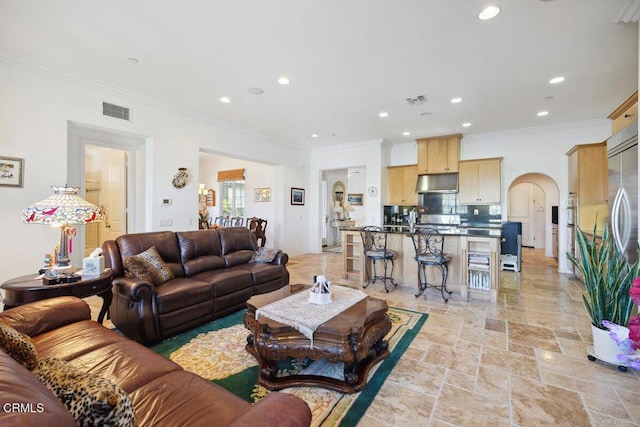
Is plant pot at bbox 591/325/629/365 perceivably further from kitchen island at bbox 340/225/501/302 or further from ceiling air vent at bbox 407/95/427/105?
→ ceiling air vent at bbox 407/95/427/105

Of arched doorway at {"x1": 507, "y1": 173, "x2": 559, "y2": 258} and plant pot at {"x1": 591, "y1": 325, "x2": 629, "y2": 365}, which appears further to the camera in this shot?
arched doorway at {"x1": 507, "y1": 173, "x2": 559, "y2": 258}

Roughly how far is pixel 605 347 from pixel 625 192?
1559mm

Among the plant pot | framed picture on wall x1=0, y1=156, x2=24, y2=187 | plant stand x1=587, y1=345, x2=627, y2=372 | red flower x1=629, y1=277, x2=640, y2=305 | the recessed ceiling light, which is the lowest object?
plant stand x1=587, y1=345, x2=627, y2=372

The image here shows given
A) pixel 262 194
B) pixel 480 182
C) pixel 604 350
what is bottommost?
pixel 604 350

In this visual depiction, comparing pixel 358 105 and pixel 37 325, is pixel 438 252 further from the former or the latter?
pixel 37 325

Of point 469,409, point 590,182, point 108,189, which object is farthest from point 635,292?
point 108,189

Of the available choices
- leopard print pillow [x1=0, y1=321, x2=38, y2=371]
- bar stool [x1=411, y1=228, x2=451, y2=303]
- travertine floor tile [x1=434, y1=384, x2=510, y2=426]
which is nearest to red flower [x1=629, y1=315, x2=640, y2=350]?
travertine floor tile [x1=434, y1=384, x2=510, y2=426]

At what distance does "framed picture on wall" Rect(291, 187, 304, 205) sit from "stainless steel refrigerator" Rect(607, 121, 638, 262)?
5.87 metres

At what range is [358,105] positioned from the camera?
460cm

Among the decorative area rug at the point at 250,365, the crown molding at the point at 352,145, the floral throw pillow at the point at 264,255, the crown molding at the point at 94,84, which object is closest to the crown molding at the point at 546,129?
the crown molding at the point at 352,145

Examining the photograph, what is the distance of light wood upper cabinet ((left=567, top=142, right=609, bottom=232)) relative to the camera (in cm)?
459

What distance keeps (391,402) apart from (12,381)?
6.27ft

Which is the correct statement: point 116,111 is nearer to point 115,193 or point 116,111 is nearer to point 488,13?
point 115,193

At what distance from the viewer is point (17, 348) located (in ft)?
3.51
